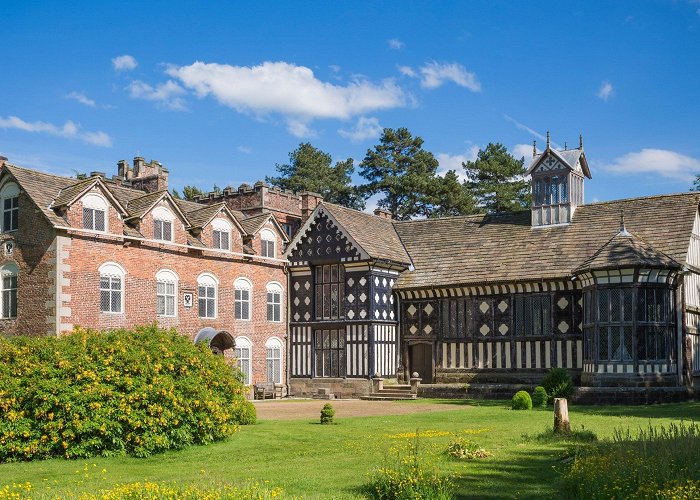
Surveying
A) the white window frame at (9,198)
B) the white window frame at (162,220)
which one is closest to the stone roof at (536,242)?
the white window frame at (162,220)

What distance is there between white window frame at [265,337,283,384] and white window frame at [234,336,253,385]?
1.11m

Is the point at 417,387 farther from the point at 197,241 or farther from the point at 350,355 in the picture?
the point at 197,241

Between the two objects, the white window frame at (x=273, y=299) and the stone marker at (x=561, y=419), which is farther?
the white window frame at (x=273, y=299)

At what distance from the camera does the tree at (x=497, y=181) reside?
200ft

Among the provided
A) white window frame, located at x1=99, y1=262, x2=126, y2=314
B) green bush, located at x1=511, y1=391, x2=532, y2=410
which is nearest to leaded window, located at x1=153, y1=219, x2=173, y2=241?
white window frame, located at x1=99, y1=262, x2=126, y2=314

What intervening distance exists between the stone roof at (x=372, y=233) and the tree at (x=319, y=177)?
26823 millimetres

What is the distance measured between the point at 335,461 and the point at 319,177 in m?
58.4

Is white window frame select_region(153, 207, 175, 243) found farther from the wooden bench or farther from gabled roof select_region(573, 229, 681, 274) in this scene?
gabled roof select_region(573, 229, 681, 274)

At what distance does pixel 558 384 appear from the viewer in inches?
1158

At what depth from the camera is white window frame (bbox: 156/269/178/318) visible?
3306 cm

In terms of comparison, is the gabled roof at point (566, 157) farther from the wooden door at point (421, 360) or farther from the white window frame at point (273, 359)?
the white window frame at point (273, 359)

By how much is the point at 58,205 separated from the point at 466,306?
17257mm

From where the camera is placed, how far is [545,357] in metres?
33.4

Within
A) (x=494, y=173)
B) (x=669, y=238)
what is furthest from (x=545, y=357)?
(x=494, y=173)
